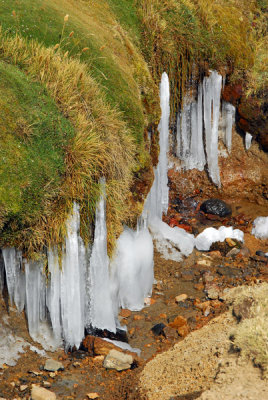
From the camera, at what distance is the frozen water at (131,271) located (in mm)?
9023

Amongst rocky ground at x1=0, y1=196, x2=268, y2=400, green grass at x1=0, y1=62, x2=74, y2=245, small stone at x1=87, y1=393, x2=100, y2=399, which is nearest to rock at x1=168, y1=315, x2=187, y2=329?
rocky ground at x1=0, y1=196, x2=268, y2=400

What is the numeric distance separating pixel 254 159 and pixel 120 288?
271 inches

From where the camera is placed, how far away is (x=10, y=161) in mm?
7094

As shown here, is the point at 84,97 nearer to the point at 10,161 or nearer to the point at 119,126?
the point at 119,126

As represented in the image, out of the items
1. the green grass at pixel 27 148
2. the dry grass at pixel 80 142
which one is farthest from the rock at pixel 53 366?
the green grass at pixel 27 148

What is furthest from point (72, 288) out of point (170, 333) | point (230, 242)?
point (230, 242)

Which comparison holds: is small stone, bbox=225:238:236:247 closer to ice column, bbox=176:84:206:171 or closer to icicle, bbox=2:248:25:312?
ice column, bbox=176:84:206:171

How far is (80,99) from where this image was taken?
8.23m

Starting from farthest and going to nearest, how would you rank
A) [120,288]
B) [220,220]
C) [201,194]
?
[201,194], [220,220], [120,288]

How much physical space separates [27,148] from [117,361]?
326 centimetres

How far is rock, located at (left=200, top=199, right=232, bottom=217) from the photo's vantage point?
13336mm

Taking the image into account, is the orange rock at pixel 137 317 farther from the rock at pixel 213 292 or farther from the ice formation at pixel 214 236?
the ice formation at pixel 214 236

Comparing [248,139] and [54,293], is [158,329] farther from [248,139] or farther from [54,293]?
[248,139]

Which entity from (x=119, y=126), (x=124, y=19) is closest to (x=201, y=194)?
(x=124, y=19)
